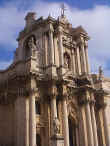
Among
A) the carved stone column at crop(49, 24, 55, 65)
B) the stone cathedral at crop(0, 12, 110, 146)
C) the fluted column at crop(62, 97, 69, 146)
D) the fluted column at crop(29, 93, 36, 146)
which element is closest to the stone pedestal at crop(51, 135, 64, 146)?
the stone cathedral at crop(0, 12, 110, 146)

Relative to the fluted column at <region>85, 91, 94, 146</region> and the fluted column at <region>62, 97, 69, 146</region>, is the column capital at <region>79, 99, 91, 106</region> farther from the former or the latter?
the fluted column at <region>62, 97, 69, 146</region>

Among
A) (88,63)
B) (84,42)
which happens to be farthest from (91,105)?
(84,42)

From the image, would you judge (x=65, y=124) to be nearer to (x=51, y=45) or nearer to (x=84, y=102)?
(x=84, y=102)

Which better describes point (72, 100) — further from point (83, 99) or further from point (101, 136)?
point (101, 136)

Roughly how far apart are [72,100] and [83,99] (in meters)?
1.18

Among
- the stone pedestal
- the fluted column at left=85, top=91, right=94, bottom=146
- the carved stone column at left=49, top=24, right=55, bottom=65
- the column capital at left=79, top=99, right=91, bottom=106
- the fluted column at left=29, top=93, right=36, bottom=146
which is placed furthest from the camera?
the column capital at left=79, top=99, right=91, bottom=106

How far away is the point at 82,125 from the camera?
79.2 feet

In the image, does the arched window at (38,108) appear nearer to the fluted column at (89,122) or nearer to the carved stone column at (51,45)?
the carved stone column at (51,45)

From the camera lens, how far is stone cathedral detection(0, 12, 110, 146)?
20453mm

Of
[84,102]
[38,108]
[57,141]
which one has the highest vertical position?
[84,102]

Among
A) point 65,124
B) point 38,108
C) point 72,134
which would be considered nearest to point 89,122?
point 72,134

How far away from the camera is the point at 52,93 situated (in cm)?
2175

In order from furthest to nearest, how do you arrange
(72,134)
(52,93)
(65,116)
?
(72,134)
(52,93)
(65,116)

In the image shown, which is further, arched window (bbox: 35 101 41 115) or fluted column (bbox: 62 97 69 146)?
arched window (bbox: 35 101 41 115)
